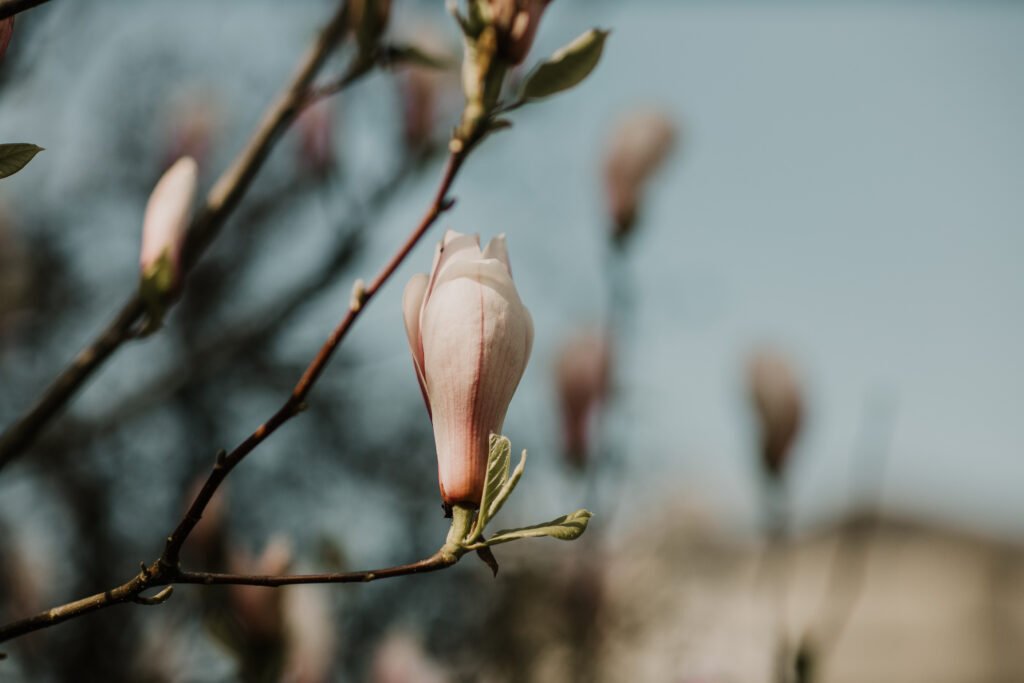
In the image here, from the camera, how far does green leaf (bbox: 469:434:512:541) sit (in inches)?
17.2

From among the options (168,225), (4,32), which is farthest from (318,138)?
(4,32)

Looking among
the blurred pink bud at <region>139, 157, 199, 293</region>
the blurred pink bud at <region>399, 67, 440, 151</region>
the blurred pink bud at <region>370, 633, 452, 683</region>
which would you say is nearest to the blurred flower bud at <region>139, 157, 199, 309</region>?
the blurred pink bud at <region>139, 157, 199, 293</region>

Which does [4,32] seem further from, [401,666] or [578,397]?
[578,397]

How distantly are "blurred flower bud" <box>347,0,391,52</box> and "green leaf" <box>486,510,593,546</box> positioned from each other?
42 centimetres

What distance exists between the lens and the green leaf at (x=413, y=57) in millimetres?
754

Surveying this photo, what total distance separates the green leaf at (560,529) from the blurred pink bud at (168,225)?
0.26 m

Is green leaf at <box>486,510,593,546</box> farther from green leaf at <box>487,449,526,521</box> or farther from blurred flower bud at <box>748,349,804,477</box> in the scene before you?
blurred flower bud at <box>748,349,804,477</box>

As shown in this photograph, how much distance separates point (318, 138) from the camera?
140 cm

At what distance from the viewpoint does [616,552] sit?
191cm

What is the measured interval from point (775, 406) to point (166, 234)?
93 cm

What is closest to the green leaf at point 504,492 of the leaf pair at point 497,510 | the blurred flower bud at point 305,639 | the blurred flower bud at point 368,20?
the leaf pair at point 497,510

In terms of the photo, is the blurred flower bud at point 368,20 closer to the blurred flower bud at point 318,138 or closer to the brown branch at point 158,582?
the brown branch at point 158,582

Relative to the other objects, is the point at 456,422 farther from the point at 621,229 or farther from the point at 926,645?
the point at 926,645

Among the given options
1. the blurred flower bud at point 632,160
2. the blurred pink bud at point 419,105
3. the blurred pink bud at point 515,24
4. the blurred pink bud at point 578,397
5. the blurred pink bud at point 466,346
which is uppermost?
the blurred pink bud at point 515,24
